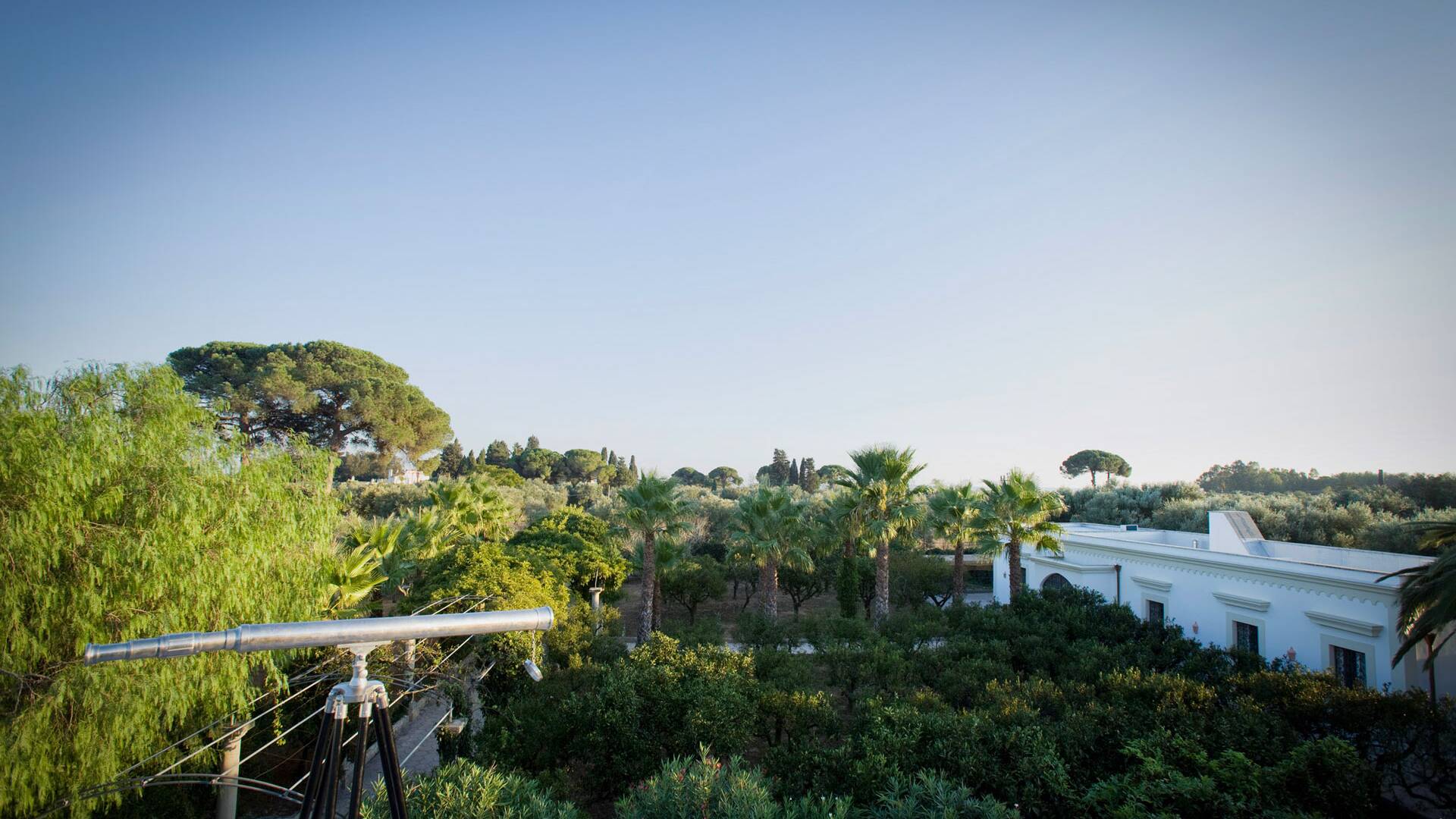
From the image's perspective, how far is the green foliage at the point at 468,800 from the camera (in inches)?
152

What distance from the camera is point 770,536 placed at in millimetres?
18969

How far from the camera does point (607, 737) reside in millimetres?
8039

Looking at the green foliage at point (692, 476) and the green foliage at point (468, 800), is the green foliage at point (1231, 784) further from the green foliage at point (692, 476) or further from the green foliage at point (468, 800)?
the green foliage at point (692, 476)

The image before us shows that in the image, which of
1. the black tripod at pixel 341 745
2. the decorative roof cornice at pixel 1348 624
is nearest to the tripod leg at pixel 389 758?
the black tripod at pixel 341 745

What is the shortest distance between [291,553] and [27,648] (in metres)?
2.12

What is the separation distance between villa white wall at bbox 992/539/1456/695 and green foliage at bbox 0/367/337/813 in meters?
14.8

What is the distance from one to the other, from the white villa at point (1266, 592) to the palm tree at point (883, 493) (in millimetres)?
4546

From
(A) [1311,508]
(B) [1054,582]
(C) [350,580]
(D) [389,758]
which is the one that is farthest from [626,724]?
(A) [1311,508]

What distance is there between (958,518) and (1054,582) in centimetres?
344

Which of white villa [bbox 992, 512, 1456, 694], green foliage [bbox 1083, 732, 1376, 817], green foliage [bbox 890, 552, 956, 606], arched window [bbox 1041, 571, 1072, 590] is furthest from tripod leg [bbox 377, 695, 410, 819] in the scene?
green foliage [bbox 890, 552, 956, 606]

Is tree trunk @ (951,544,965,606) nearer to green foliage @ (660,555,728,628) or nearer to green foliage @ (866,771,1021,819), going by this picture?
green foliage @ (660,555,728,628)

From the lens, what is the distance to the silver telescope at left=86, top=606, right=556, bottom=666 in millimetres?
1565

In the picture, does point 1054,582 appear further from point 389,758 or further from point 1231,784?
point 389,758

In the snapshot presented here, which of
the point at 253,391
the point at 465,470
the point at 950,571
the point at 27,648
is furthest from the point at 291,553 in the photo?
the point at 465,470
